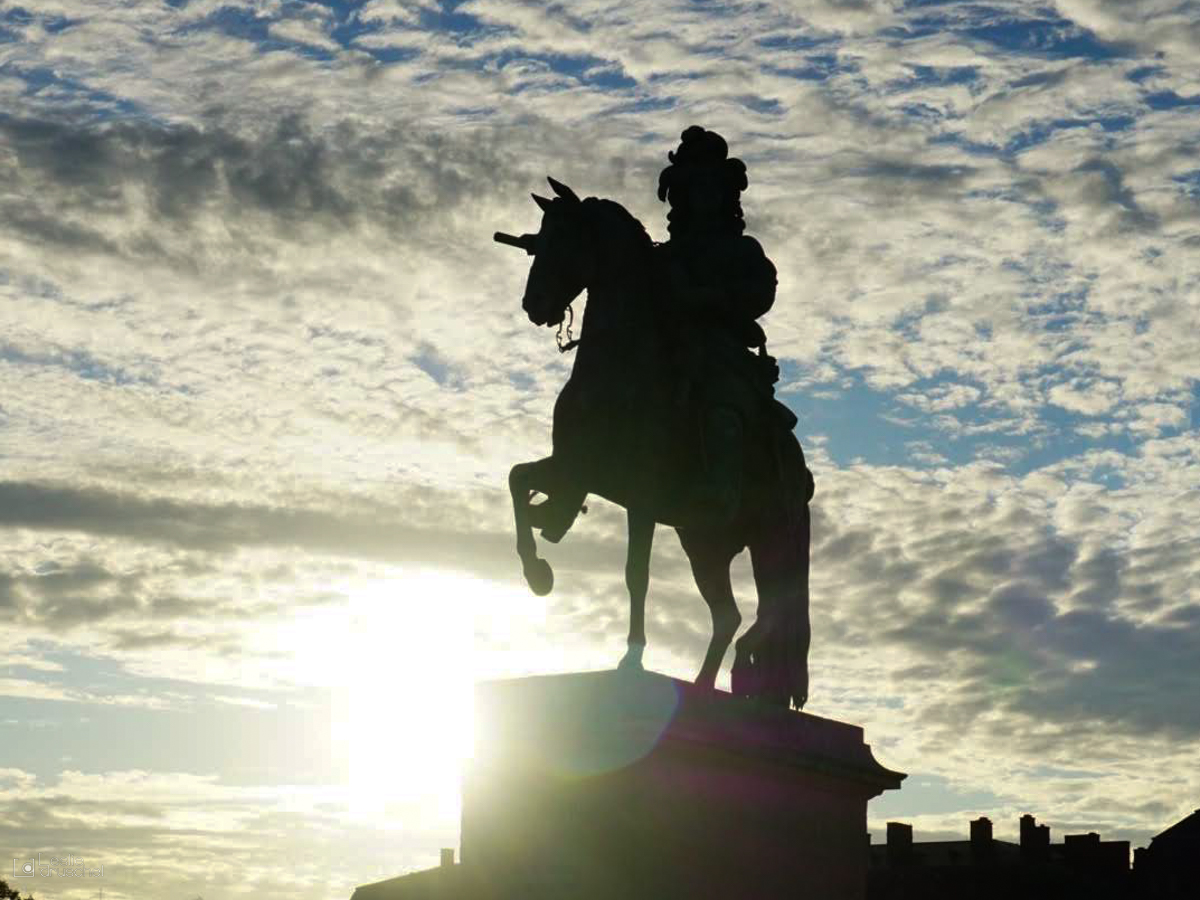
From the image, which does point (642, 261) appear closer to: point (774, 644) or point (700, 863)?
point (774, 644)

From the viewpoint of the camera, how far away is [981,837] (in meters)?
60.5

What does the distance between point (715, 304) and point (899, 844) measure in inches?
1905

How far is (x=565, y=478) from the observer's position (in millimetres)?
13414

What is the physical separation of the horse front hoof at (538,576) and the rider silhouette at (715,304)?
107 cm

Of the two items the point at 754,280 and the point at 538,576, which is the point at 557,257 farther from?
the point at 538,576

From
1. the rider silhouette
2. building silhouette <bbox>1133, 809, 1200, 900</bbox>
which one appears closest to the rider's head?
the rider silhouette

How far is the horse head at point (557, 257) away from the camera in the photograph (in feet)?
44.2

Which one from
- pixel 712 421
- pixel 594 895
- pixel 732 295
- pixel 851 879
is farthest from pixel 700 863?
pixel 732 295

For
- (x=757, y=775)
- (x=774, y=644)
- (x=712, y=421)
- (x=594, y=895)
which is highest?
(x=712, y=421)

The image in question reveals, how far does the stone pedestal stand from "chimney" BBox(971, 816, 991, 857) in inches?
1892

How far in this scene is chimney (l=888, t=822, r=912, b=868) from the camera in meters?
59.4

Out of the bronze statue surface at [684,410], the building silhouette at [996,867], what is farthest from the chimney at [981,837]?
the bronze statue surface at [684,410]

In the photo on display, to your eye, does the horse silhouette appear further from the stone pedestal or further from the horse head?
the stone pedestal

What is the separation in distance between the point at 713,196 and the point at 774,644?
3.26 metres
